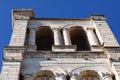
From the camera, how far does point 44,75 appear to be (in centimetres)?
1939

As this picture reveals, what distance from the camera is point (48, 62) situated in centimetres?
2019

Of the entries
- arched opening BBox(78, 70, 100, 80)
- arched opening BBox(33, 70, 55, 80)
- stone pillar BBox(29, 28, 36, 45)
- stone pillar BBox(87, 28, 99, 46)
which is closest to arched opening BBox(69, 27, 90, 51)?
stone pillar BBox(87, 28, 99, 46)

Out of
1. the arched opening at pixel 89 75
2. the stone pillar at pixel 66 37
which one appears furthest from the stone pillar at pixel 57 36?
the arched opening at pixel 89 75

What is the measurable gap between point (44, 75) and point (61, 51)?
2609 millimetres

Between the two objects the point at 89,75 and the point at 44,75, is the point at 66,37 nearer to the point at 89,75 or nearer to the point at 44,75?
the point at 89,75

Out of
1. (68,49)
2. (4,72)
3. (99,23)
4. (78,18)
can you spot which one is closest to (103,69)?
(68,49)

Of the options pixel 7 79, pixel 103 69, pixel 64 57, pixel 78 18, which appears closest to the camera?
pixel 7 79

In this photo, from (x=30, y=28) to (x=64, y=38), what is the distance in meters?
2.61

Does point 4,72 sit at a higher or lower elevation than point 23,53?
lower

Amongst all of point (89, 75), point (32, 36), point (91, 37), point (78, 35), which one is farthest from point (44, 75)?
point (78, 35)

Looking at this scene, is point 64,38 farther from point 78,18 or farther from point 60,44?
point 78,18

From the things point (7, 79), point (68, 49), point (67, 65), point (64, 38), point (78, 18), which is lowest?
point (7, 79)

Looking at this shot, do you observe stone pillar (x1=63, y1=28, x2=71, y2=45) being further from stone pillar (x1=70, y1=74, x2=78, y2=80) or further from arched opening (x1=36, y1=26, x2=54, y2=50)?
stone pillar (x1=70, y1=74, x2=78, y2=80)

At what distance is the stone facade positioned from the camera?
749 inches
